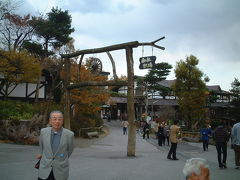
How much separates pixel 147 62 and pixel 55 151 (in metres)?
8.36

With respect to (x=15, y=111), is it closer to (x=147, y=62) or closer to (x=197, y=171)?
(x=147, y=62)

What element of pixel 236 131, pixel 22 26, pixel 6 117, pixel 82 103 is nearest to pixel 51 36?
pixel 22 26

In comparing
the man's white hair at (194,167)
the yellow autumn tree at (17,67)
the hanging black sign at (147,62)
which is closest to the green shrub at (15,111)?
the yellow autumn tree at (17,67)

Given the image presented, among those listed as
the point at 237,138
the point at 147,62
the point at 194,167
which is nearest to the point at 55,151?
the point at 194,167

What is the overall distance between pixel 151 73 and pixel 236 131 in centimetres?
2905

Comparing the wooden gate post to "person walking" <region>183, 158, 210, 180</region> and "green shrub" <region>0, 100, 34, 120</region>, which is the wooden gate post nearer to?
"green shrub" <region>0, 100, 34, 120</region>

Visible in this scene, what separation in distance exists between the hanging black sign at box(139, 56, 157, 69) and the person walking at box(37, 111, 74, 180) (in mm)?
8004

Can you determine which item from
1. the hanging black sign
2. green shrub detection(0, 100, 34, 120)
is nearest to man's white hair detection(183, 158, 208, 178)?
the hanging black sign

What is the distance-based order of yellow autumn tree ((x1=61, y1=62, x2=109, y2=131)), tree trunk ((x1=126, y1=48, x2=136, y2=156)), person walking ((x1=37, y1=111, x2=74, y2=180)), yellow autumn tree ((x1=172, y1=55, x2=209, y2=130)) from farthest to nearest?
yellow autumn tree ((x1=172, y1=55, x2=209, y2=130))
yellow autumn tree ((x1=61, y1=62, x2=109, y2=131))
tree trunk ((x1=126, y1=48, x2=136, y2=156))
person walking ((x1=37, y1=111, x2=74, y2=180))

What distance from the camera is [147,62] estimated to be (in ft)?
39.7

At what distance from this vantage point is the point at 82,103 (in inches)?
896

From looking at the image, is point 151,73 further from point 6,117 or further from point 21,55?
point 6,117

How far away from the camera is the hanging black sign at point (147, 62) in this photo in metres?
12.0

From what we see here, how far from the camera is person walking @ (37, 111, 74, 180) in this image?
4258 mm
